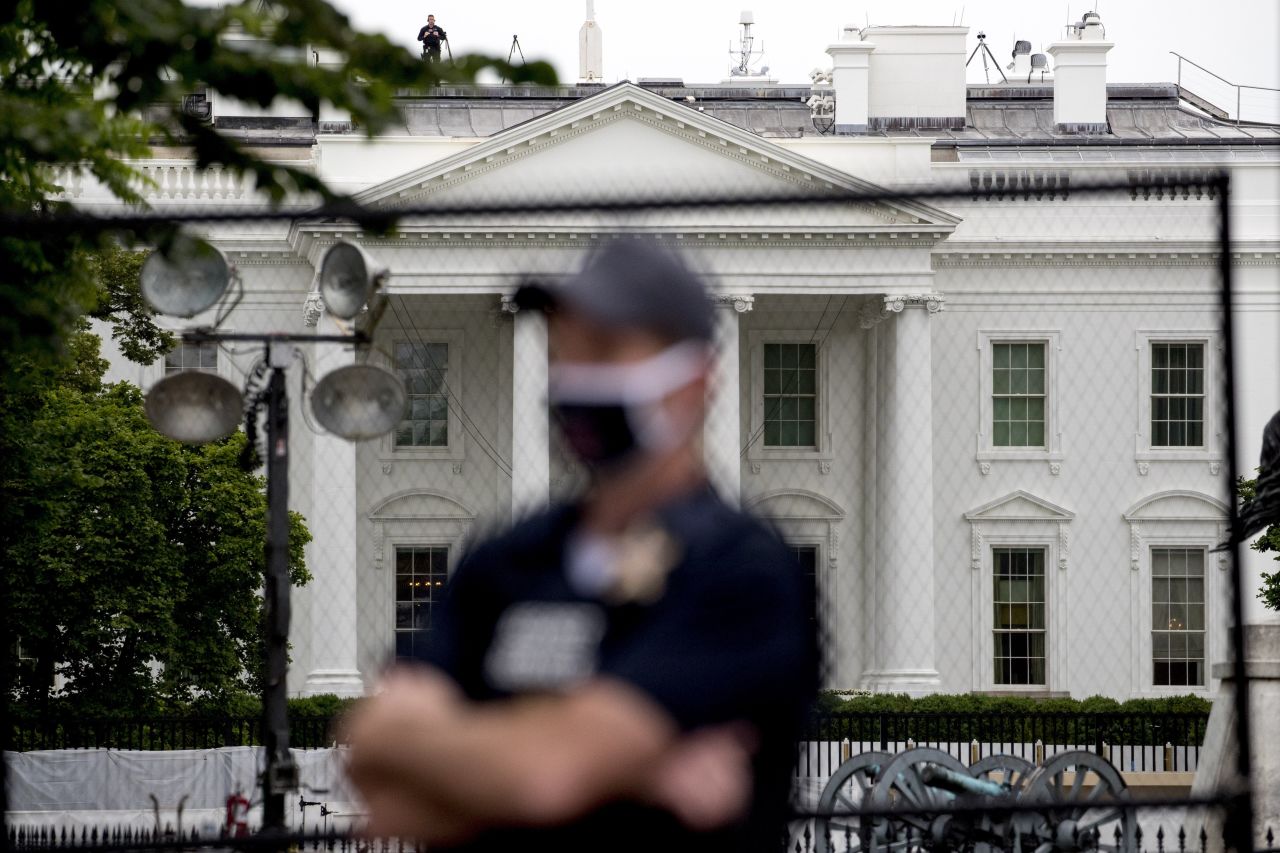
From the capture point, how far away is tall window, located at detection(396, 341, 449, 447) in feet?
114

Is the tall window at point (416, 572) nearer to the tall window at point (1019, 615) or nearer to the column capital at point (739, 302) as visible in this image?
the column capital at point (739, 302)

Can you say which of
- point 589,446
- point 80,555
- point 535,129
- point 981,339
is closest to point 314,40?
point 589,446

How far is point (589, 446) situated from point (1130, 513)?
36726 millimetres

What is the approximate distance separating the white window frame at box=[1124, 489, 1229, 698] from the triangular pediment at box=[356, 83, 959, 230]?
768cm

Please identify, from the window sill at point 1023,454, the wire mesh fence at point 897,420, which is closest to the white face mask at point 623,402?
the wire mesh fence at point 897,420

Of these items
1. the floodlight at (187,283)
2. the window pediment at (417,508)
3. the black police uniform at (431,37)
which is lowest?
the floodlight at (187,283)

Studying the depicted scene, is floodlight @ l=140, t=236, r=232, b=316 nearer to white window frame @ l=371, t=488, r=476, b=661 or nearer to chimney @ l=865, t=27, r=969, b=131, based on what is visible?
white window frame @ l=371, t=488, r=476, b=661

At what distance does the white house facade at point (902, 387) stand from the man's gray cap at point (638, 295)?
3149 centimetres

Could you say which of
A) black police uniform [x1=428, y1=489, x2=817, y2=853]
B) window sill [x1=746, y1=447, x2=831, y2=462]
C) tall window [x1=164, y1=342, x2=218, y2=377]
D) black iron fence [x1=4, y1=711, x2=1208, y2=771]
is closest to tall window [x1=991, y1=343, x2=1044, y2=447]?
window sill [x1=746, y1=447, x2=831, y2=462]

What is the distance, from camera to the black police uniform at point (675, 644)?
196cm

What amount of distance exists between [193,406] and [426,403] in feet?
83.7

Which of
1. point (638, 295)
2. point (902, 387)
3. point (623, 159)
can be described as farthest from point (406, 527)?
point (638, 295)

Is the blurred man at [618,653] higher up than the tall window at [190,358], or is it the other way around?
the tall window at [190,358]

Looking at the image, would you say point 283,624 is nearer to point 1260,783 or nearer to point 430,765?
point 1260,783
